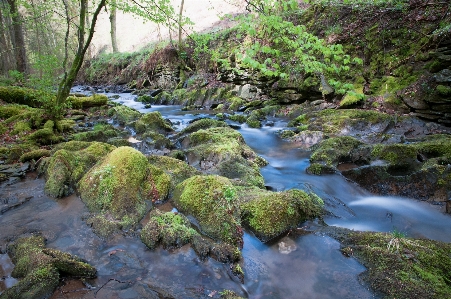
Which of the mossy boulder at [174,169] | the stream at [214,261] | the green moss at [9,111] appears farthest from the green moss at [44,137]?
the mossy boulder at [174,169]

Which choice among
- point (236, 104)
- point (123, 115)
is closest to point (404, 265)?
point (123, 115)

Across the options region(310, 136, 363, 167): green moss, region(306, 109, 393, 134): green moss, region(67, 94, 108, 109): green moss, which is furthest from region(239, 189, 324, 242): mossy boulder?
region(67, 94, 108, 109): green moss

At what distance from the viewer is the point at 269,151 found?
327 inches

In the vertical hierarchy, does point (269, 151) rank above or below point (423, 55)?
below

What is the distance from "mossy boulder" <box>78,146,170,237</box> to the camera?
4.22 meters

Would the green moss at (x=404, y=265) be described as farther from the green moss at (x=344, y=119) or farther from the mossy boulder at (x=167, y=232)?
the green moss at (x=344, y=119)

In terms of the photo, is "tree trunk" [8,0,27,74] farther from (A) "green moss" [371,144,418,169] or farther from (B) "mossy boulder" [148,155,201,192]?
(A) "green moss" [371,144,418,169]

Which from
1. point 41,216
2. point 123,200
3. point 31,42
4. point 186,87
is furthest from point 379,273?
point 31,42

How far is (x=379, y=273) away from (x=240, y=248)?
5.32ft

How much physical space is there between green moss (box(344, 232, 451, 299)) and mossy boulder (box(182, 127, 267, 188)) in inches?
96.3

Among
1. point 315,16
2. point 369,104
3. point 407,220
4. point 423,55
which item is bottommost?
point 407,220

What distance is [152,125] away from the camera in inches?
381

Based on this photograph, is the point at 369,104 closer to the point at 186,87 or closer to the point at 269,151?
the point at 269,151

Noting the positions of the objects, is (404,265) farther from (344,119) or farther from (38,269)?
(344,119)
